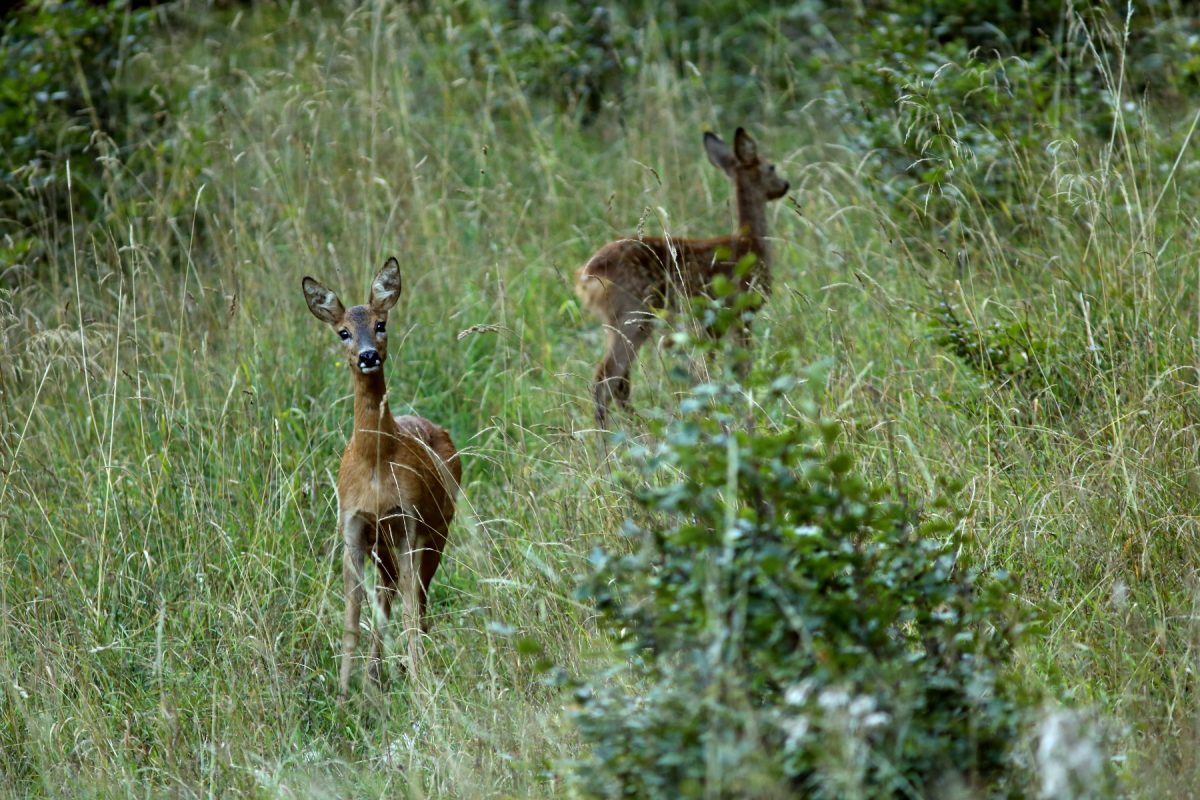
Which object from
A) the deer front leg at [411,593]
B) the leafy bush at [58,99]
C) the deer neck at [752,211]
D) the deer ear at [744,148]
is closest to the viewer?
the deer front leg at [411,593]

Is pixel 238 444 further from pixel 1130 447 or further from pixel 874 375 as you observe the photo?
pixel 1130 447

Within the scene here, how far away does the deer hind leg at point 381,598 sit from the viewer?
15.9 feet

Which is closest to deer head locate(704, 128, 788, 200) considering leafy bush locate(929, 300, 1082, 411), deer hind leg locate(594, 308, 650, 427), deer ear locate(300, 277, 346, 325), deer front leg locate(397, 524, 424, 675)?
deer hind leg locate(594, 308, 650, 427)

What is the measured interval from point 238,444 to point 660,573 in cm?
294

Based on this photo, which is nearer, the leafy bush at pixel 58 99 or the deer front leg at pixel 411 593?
the deer front leg at pixel 411 593

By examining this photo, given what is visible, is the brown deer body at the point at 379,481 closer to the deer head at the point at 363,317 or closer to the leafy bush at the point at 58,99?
the deer head at the point at 363,317

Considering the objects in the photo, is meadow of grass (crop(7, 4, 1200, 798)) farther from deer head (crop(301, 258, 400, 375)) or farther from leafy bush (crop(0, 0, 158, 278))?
deer head (crop(301, 258, 400, 375))

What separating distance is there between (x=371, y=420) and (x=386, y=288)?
0.48 m

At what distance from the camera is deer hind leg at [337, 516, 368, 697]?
197 inches

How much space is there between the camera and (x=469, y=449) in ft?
17.4

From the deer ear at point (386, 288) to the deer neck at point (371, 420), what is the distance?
252mm

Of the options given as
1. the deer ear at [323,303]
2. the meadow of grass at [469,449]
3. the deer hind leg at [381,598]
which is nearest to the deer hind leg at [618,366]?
the meadow of grass at [469,449]

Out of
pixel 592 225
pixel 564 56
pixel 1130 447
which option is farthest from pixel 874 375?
pixel 564 56

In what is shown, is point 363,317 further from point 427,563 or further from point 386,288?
point 427,563
